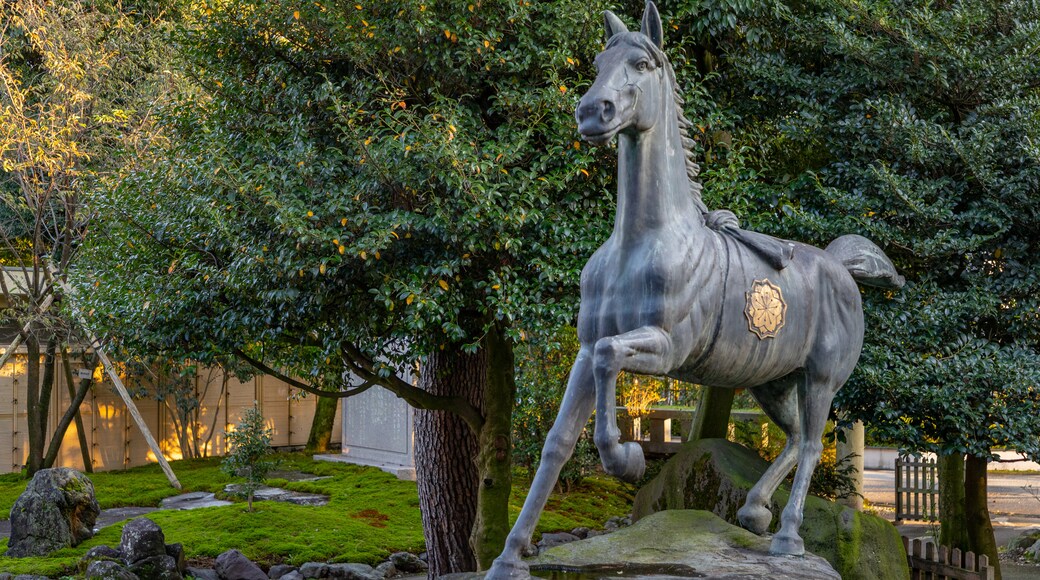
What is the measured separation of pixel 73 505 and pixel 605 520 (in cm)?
740

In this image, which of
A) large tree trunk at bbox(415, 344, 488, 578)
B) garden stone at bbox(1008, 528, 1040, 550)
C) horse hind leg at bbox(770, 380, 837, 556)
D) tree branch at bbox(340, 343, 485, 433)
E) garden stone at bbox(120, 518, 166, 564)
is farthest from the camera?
garden stone at bbox(1008, 528, 1040, 550)

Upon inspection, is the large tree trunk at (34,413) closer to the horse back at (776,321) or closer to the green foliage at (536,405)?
the green foliage at (536,405)

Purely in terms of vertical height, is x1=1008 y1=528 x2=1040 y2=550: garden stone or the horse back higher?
the horse back

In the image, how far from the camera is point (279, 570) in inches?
468

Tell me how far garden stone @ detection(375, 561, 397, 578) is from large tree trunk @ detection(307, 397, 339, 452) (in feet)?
29.6

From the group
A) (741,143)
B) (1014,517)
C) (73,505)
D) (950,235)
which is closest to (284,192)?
(741,143)

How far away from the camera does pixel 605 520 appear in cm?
1536

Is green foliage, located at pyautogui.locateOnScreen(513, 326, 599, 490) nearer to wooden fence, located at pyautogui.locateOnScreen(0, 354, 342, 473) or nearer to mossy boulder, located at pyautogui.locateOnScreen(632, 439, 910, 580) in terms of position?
wooden fence, located at pyautogui.locateOnScreen(0, 354, 342, 473)

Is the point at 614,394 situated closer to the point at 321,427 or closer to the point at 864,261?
the point at 864,261

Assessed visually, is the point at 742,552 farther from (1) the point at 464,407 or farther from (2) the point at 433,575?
(2) the point at 433,575

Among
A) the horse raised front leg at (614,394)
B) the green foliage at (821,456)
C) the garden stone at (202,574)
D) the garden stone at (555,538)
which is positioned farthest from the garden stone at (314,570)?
the horse raised front leg at (614,394)

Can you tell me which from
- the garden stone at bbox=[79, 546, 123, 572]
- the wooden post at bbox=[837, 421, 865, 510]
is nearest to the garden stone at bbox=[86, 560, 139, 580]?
the garden stone at bbox=[79, 546, 123, 572]

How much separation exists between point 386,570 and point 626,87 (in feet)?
30.1

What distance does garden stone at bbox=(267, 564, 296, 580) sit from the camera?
11.8 metres
